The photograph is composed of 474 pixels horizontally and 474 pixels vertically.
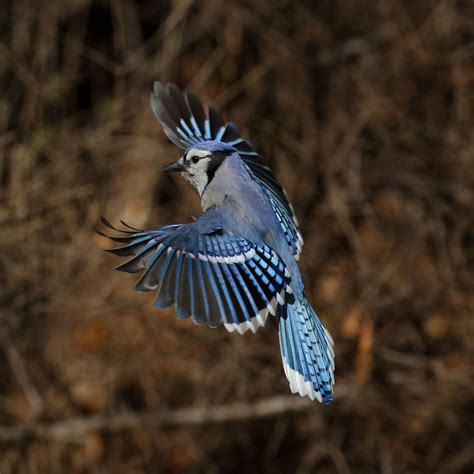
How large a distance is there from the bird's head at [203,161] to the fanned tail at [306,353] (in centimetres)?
54

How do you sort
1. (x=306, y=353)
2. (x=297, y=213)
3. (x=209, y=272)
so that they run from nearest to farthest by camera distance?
(x=209, y=272) < (x=306, y=353) < (x=297, y=213)

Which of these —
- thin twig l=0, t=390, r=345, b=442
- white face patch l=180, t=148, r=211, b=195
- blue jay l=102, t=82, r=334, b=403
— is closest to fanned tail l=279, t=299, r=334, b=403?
blue jay l=102, t=82, r=334, b=403

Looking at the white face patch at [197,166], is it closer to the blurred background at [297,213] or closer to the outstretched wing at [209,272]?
the outstretched wing at [209,272]

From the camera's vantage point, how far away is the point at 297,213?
5496 millimetres

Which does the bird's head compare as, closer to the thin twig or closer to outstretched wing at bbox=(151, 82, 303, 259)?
outstretched wing at bbox=(151, 82, 303, 259)

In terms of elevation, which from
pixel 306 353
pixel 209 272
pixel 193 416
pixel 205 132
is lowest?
pixel 193 416

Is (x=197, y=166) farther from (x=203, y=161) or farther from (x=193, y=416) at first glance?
(x=193, y=416)

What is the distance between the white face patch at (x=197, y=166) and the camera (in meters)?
3.21

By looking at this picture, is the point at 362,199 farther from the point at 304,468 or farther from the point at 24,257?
the point at 24,257

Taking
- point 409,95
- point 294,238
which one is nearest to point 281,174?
point 409,95

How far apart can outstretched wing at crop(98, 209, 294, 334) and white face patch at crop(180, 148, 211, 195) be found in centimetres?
14

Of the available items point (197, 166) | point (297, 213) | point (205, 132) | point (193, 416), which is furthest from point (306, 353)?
point (297, 213)

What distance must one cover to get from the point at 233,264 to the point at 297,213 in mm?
2458

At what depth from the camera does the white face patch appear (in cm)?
321
